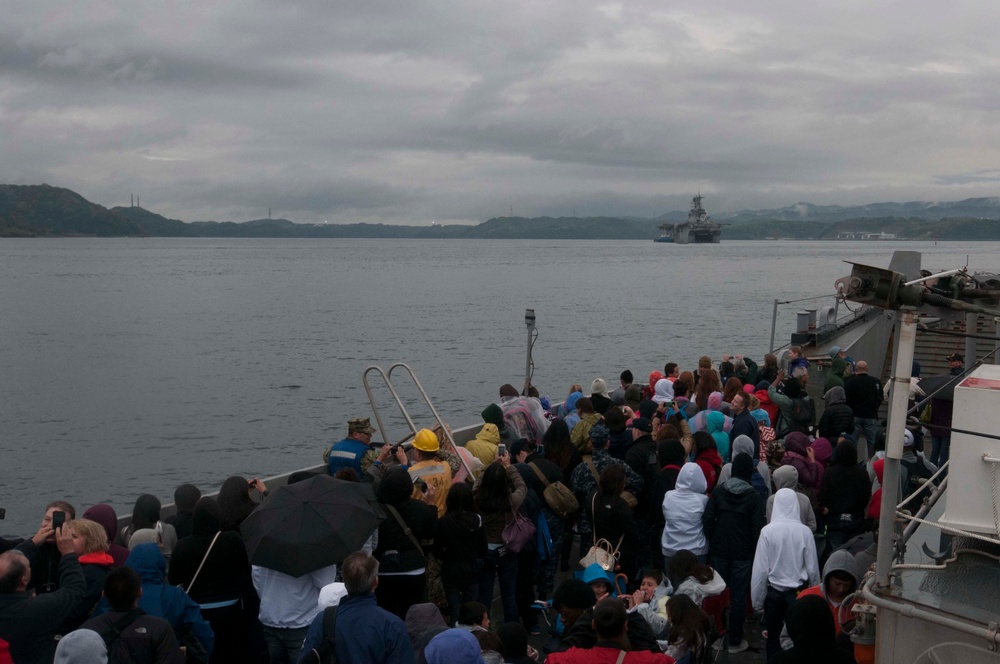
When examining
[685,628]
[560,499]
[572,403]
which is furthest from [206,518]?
[572,403]

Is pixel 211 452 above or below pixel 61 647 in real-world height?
below

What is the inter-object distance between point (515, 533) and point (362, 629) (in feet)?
9.60

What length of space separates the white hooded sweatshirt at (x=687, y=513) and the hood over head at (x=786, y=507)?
0.83 metres

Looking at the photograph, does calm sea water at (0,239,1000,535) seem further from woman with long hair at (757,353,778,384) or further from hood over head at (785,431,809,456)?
hood over head at (785,431,809,456)

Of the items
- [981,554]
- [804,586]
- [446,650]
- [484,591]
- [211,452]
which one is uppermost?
[981,554]

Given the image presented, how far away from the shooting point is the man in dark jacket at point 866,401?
12281 mm

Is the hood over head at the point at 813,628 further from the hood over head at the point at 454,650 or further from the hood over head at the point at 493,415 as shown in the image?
the hood over head at the point at 493,415

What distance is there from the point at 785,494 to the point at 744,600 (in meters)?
1.31

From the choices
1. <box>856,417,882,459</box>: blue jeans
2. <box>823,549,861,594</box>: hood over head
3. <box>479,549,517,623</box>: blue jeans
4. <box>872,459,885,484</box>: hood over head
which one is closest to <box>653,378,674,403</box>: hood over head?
<box>856,417,882,459</box>: blue jeans

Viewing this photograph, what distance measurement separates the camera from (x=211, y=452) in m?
28.4

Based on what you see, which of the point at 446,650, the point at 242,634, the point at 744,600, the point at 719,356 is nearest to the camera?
the point at 446,650

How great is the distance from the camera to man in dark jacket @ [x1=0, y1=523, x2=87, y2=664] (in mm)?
4969

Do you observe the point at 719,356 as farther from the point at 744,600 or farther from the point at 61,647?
the point at 61,647

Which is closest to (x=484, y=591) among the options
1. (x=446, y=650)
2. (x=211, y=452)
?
(x=446, y=650)
